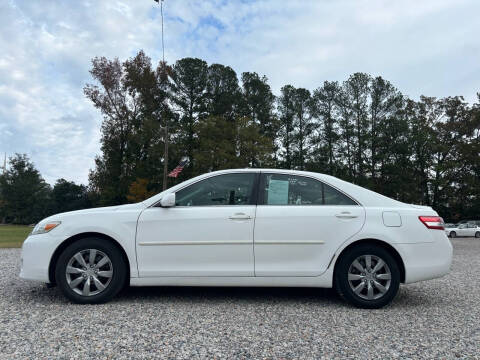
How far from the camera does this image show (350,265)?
3973mm

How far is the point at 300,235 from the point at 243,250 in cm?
65

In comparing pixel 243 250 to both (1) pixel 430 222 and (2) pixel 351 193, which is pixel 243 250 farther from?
(1) pixel 430 222

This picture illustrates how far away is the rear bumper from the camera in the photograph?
13.0ft

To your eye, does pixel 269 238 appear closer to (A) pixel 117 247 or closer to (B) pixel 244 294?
(B) pixel 244 294

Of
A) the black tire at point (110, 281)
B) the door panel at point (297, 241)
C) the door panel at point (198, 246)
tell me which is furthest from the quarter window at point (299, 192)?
the black tire at point (110, 281)

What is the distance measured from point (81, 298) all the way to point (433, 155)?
1665 inches

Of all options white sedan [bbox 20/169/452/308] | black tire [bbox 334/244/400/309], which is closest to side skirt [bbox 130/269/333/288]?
white sedan [bbox 20/169/452/308]

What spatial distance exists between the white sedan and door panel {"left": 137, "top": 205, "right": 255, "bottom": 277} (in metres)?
0.01

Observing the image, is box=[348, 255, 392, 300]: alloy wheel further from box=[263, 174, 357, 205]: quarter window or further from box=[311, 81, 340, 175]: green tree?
box=[311, 81, 340, 175]: green tree

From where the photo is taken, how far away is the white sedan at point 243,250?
3953mm

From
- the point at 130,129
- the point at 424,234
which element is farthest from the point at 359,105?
the point at 424,234

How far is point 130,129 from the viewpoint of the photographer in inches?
1431

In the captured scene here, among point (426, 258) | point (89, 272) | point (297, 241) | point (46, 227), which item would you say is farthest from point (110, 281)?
point (426, 258)

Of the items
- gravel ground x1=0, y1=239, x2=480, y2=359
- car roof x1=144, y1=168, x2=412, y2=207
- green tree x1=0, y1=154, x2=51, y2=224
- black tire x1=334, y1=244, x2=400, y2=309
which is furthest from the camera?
green tree x1=0, y1=154, x2=51, y2=224
